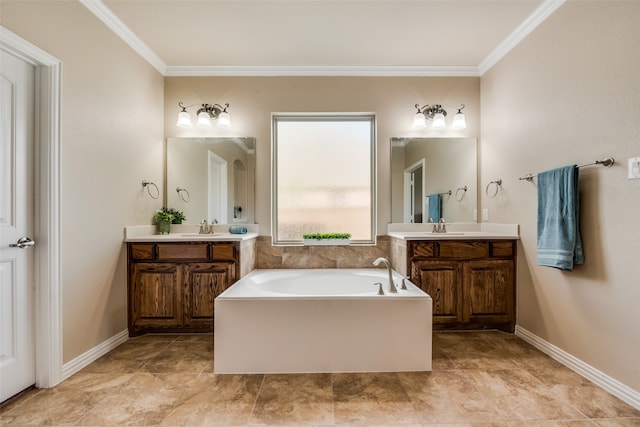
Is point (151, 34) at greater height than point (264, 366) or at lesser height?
greater

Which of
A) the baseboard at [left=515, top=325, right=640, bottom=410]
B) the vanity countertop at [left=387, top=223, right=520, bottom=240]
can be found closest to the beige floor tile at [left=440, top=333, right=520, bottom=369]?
the baseboard at [left=515, top=325, right=640, bottom=410]

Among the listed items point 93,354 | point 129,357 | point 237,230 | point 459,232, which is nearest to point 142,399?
point 129,357

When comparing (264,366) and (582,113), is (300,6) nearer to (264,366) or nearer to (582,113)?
(582,113)

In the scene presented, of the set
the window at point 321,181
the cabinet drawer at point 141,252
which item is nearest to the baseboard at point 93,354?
the cabinet drawer at point 141,252

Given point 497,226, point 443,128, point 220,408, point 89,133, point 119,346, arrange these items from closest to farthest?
1. point 220,408
2. point 89,133
3. point 119,346
4. point 497,226
5. point 443,128

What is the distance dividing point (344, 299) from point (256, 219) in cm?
150

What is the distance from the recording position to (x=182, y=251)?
8.30 feet

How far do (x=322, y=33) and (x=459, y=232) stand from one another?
2246 millimetres

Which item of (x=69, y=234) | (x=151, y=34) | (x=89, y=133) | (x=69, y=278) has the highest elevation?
(x=151, y=34)

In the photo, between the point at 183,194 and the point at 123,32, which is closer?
the point at 123,32

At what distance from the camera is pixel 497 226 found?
2830mm

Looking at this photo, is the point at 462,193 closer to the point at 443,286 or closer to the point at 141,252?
the point at 443,286

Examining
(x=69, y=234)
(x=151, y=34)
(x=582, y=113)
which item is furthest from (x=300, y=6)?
(x=69, y=234)

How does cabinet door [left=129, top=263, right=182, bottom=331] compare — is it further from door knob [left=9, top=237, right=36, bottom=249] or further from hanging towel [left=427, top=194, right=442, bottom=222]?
hanging towel [left=427, top=194, right=442, bottom=222]
